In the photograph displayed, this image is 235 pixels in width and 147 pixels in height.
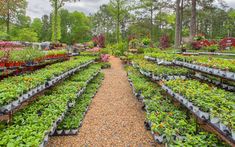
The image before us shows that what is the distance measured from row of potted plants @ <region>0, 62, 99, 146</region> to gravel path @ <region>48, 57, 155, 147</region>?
18.6 inches

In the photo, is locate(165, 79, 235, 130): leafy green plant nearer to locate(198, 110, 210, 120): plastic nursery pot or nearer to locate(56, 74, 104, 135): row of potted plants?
locate(198, 110, 210, 120): plastic nursery pot

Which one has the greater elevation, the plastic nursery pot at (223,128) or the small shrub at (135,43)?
the small shrub at (135,43)

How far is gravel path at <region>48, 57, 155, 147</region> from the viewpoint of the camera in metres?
3.69

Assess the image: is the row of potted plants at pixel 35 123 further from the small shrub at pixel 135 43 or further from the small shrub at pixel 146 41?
the small shrub at pixel 135 43

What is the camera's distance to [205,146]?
259 centimetres

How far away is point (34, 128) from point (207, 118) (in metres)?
2.24

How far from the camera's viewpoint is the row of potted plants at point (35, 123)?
2629 mm

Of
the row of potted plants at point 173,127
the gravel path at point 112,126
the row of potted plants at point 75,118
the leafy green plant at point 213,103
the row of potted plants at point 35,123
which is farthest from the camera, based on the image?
the row of potted plants at point 75,118

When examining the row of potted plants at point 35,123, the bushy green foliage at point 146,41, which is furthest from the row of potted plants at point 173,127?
the bushy green foliage at point 146,41

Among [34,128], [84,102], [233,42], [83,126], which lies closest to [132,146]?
[83,126]

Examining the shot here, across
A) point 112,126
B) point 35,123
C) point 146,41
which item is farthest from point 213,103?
point 146,41

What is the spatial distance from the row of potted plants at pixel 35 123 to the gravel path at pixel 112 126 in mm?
471

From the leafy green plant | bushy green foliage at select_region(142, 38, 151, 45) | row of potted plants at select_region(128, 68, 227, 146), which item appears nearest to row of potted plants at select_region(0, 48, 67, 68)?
row of potted plants at select_region(128, 68, 227, 146)

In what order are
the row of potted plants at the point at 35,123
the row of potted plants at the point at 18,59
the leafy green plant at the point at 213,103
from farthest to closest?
the row of potted plants at the point at 18,59 < the row of potted plants at the point at 35,123 < the leafy green plant at the point at 213,103
